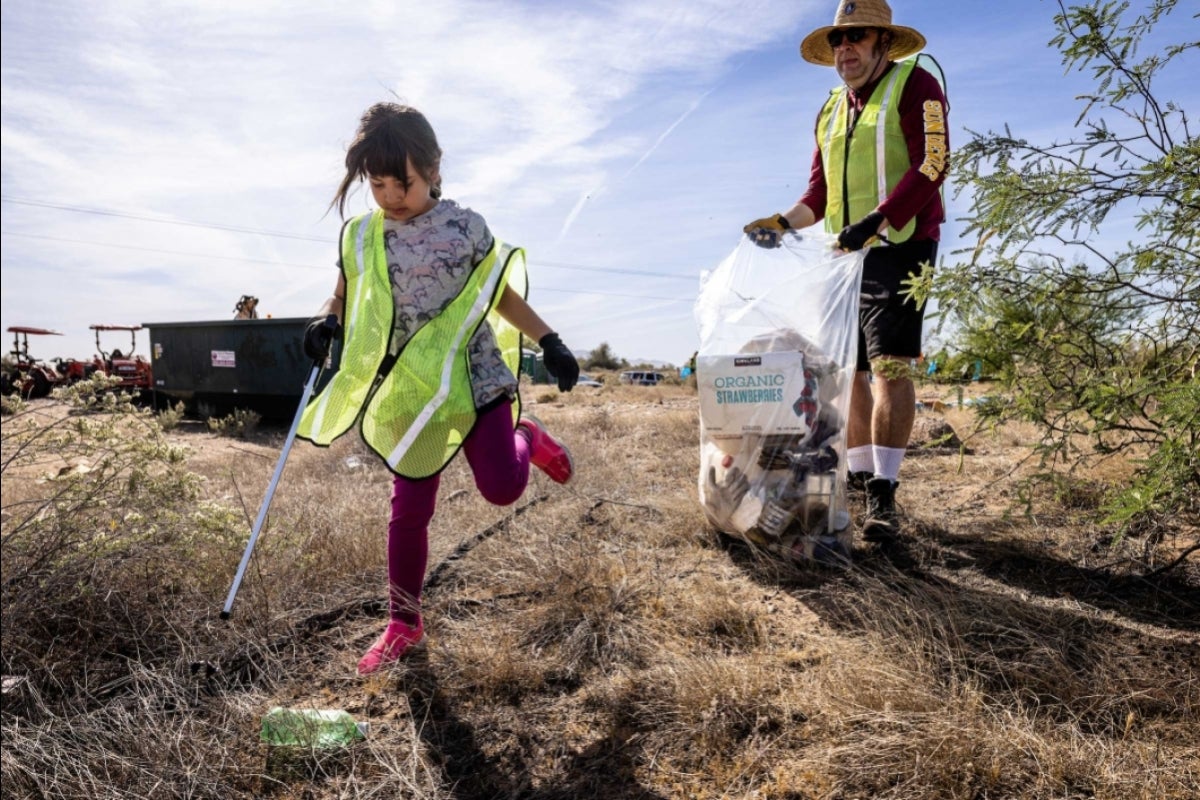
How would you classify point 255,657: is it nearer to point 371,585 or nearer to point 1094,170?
point 371,585

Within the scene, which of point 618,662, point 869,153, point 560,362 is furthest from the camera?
point 869,153

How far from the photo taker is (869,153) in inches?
129

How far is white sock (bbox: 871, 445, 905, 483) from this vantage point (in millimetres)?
3217

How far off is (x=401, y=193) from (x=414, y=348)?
478 mm

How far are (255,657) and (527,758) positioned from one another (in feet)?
3.33

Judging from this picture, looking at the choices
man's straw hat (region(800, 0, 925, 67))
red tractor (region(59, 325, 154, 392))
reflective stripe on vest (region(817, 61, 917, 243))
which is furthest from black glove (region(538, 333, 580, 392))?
red tractor (region(59, 325, 154, 392))

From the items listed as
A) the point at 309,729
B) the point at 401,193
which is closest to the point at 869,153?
the point at 401,193

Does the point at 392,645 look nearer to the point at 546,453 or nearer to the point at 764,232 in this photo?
the point at 546,453

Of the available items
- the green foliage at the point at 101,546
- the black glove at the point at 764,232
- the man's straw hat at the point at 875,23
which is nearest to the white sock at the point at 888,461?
the black glove at the point at 764,232

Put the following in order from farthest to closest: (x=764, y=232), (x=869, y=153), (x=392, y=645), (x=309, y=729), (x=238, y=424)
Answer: (x=238, y=424) < (x=764, y=232) < (x=869, y=153) < (x=392, y=645) < (x=309, y=729)

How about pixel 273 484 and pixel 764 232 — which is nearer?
pixel 273 484

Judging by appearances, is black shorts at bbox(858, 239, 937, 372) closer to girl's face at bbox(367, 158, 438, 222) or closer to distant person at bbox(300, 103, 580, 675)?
distant person at bbox(300, 103, 580, 675)

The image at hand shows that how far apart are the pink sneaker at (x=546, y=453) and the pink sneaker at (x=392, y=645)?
78 cm

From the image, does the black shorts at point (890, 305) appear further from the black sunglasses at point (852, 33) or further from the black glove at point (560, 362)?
the black glove at point (560, 362)
